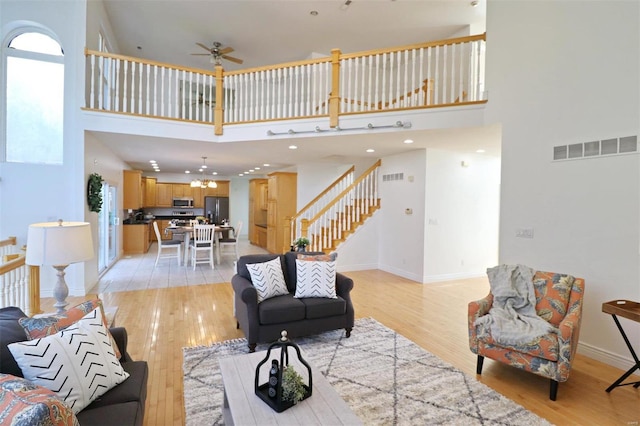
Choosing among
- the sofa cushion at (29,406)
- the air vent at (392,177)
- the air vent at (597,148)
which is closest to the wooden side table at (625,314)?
the air vent at (597,148)

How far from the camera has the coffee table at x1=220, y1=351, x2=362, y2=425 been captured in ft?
5.17

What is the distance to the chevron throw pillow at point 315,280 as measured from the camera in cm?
353

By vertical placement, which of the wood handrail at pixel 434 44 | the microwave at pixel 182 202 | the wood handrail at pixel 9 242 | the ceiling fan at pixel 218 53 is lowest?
the wood handrail at pixel 9 242

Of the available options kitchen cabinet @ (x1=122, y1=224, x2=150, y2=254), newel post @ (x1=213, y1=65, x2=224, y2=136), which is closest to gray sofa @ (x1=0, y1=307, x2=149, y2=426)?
newel post @ (x1=213, y1=65, x2=224, y2=136)

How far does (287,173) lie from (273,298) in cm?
628

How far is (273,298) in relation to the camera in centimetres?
343

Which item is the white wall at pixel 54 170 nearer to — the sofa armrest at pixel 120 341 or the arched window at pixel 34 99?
the arched window at pixel 34 99

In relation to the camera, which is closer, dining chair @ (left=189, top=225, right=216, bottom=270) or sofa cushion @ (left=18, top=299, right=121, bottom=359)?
sofa cushion @ (left=18, top=299, right=121, bottom=359)

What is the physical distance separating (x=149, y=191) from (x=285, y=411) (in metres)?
11.8

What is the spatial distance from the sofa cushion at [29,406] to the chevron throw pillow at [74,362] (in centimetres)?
37

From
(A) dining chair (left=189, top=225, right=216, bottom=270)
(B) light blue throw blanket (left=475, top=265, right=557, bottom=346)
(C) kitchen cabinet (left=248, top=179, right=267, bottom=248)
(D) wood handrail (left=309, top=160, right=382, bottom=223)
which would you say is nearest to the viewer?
(B) light blue throw blanket (left=475, top=265, right=557, bottom=346)

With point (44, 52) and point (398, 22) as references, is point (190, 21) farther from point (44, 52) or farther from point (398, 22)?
point (398, 22)

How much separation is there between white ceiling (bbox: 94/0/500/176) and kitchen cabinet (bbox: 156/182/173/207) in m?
4.34

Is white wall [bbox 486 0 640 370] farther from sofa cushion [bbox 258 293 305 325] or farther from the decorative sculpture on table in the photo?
the decorative sculpture on table
